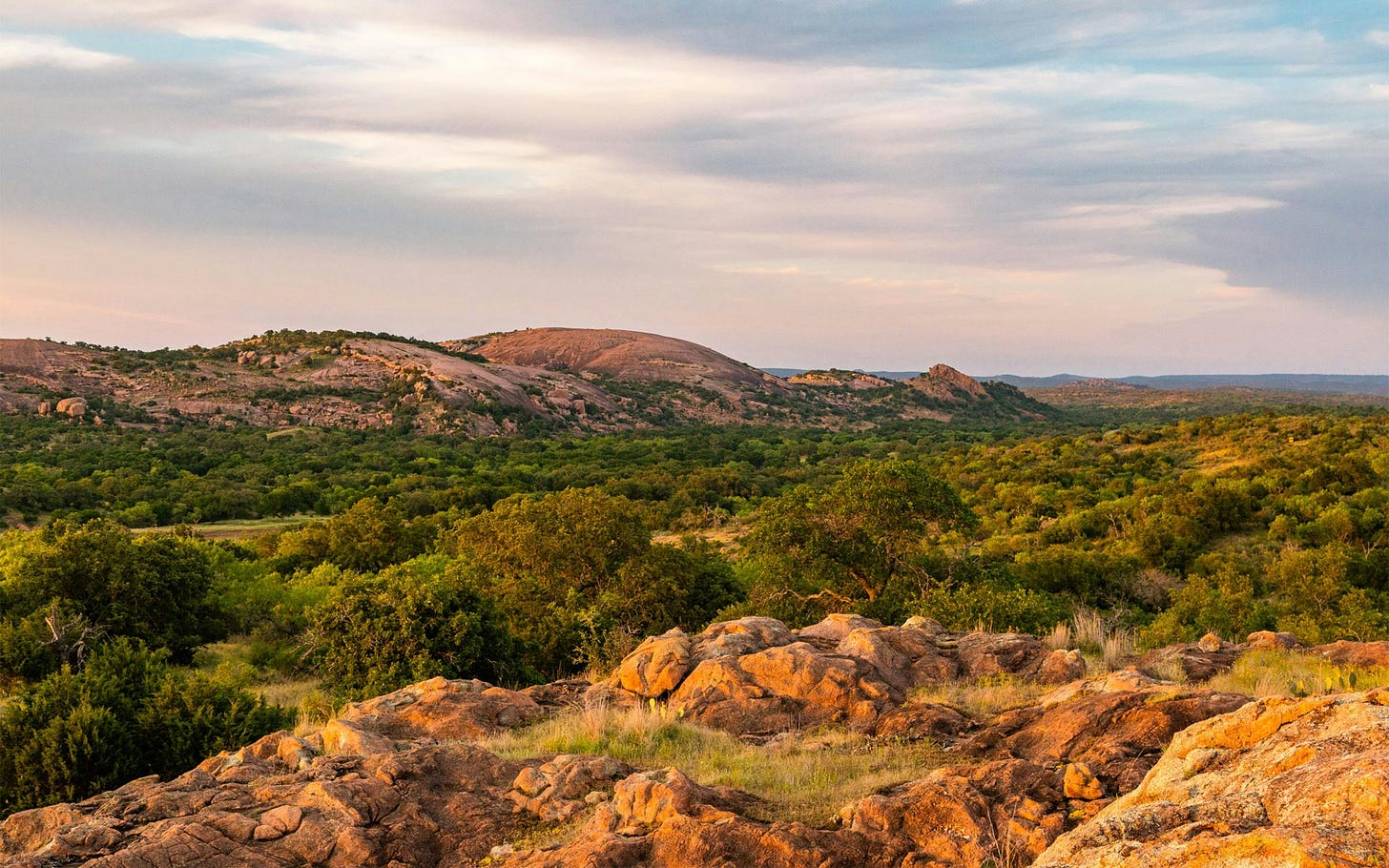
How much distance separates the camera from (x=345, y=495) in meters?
52.9

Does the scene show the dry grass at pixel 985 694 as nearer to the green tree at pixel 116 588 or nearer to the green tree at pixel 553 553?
the green tree at pixel 553 553

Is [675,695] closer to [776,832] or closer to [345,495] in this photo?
[776,832]

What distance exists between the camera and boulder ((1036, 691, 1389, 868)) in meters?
3.81

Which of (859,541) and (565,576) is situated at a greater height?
(859,541)

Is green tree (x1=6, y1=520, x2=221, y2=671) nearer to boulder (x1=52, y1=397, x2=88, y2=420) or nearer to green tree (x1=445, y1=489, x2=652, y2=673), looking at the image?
green tree (x1=445, y1=489, x2=652, y2=673)

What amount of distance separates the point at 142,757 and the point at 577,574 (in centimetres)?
1275

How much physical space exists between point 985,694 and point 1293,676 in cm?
310

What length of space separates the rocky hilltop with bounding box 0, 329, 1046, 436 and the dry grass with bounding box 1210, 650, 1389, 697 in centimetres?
9609

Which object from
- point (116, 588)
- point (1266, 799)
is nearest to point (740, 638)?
point (1266, 799)

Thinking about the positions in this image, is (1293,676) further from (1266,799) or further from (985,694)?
(1266,799)

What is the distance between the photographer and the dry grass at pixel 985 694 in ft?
29.6

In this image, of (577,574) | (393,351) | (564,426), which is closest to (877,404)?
(564,426)

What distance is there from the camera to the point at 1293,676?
9273mm

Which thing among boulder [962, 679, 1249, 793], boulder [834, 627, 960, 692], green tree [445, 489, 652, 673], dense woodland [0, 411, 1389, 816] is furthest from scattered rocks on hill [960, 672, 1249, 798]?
green tree [445, 489, 652, 673]
